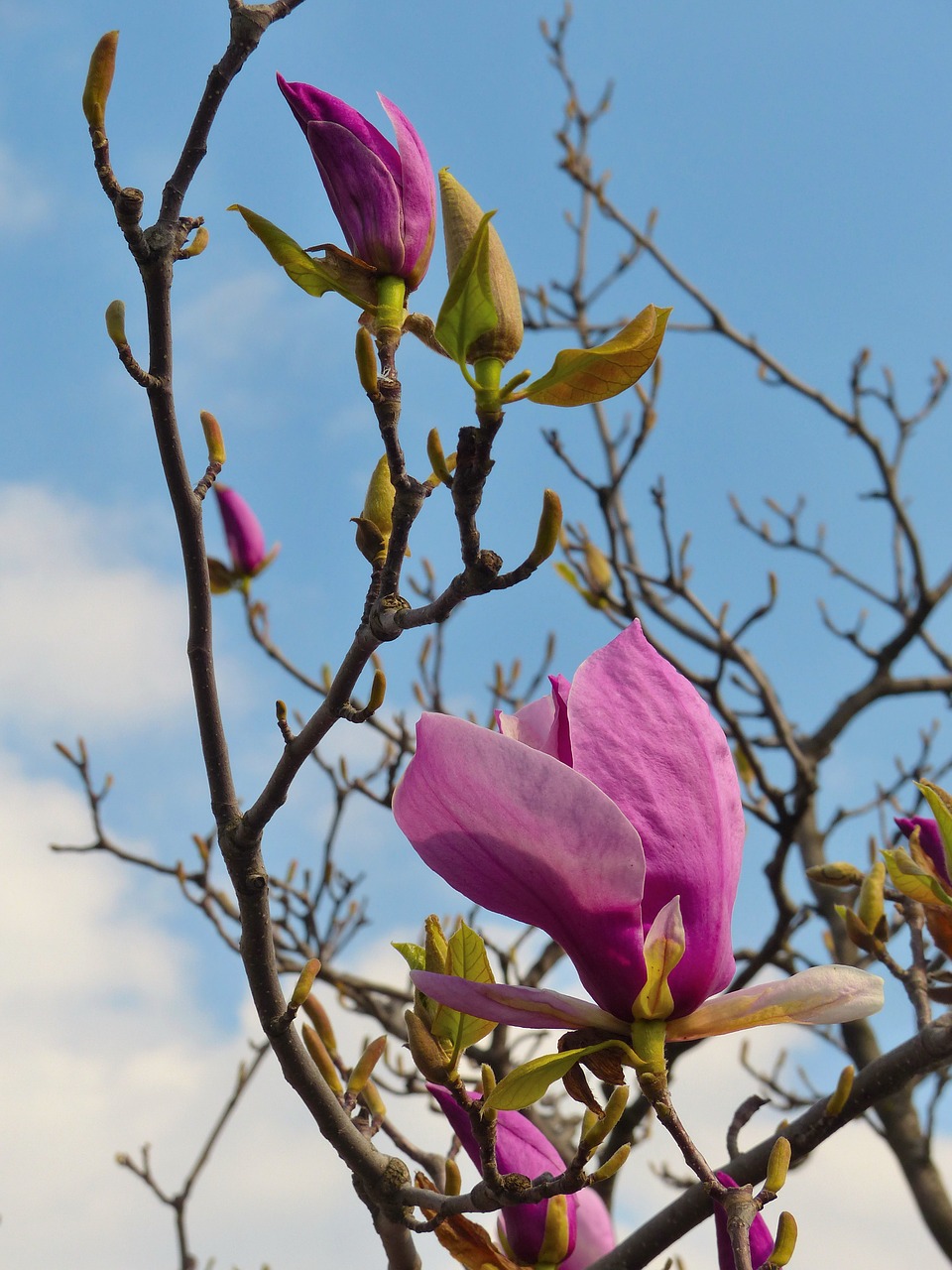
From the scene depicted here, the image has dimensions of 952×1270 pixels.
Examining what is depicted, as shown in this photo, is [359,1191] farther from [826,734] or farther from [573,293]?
[573,293]

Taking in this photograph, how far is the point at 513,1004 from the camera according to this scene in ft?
2.43

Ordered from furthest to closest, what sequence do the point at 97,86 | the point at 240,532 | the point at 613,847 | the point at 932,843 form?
the point at 240,532
the point at 932,843
the point at 97,86
the point at 613,847

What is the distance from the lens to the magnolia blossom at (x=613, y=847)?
0.68 m

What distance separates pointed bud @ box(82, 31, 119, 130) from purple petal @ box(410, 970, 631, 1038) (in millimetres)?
712

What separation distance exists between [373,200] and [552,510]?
0.32 m

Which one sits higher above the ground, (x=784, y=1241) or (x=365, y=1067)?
(x=365, y=1067)

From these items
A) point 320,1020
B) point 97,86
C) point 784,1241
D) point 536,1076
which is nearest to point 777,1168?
point 784,1241

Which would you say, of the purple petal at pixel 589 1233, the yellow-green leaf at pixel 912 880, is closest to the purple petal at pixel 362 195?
the yellow-green leaf at pixel 912 880

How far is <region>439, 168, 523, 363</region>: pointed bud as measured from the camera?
0.72 m

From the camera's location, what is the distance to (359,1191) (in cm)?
114

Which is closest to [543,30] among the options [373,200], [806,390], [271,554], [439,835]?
[806,390]

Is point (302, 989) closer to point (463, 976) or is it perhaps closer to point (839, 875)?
point (463, 976)

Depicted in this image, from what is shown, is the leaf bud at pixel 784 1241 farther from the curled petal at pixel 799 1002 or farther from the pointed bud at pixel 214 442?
the pointed bud at pixel 214 442

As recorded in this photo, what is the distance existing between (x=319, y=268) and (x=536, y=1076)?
23.9 inches
